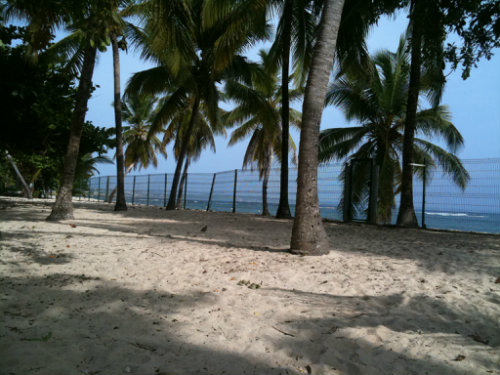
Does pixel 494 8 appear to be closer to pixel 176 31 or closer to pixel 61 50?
pixel 176 31

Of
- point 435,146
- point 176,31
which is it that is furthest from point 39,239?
point 435,146

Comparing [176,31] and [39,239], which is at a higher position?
[176,31]

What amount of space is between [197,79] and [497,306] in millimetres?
12371

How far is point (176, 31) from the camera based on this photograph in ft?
26.5

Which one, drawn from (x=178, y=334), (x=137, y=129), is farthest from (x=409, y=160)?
(x=137, y=129)

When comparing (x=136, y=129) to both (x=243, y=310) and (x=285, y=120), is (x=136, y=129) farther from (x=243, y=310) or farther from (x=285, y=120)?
(x=243, y=310)

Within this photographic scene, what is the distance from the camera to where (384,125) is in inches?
527

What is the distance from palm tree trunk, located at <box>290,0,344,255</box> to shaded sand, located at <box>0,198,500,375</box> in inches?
16.3

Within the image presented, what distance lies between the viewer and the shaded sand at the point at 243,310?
7.36 ft

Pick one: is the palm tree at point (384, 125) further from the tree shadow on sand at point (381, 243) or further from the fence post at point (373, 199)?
the tree shadow on sand at point (381, 243)

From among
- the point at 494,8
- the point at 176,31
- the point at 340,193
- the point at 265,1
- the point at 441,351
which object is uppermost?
the point at 265,1

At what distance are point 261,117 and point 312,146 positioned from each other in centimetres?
859

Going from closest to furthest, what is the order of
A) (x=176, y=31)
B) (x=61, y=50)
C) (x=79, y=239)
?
(x=79, y=239), (x=176, y=31), (x=61, y=50)

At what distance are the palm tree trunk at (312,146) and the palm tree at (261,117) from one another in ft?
19.8
